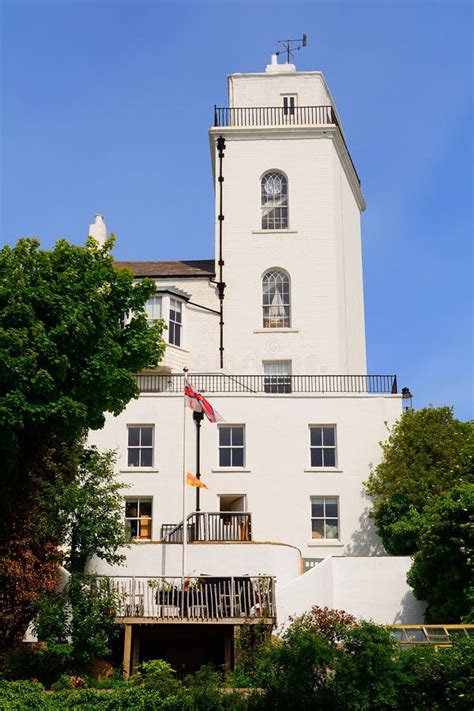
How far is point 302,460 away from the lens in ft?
130

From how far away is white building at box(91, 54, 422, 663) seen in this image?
33.3 metres

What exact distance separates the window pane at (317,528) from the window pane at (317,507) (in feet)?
0.90

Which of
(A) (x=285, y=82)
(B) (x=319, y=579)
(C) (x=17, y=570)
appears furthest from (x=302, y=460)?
(A) (x=285, y=82)

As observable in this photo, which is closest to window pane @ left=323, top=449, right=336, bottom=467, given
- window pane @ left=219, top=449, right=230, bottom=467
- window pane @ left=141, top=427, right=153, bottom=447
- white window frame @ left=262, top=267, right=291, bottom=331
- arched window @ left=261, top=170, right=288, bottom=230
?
window pane @ left=219, top=449, right=230, bottom=467

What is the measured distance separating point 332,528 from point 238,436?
480 centimetres

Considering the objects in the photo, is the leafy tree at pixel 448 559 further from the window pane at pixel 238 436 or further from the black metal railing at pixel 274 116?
the black metal railing at pixel 274 116

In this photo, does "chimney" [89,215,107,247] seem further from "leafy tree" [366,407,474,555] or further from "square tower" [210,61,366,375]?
"leafy tree" [366,407,474,555]

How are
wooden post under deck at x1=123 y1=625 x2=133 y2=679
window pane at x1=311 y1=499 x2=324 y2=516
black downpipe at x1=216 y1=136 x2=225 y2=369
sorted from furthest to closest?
black downpipe at x1=216 y1=136 x2=225 y2=369 < window pane at x1=311 y1=499 x2=324 y2=516 < wooden post under deck at x1=123 y1=625 x2=133 y2=679

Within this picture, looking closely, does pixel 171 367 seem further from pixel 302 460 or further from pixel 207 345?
pixel 302 460

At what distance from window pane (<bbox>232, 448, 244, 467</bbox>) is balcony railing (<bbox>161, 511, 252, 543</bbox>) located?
5.03 m

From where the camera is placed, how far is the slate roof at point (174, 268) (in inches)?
→ 1870

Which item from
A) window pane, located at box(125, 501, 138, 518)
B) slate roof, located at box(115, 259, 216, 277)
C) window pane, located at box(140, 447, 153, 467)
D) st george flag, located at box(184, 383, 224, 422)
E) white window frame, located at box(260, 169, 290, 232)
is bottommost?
window pane, located at box(125, 501, 138, 518)

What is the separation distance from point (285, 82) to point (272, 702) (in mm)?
33537

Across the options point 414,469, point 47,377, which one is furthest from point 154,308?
point 47,377
